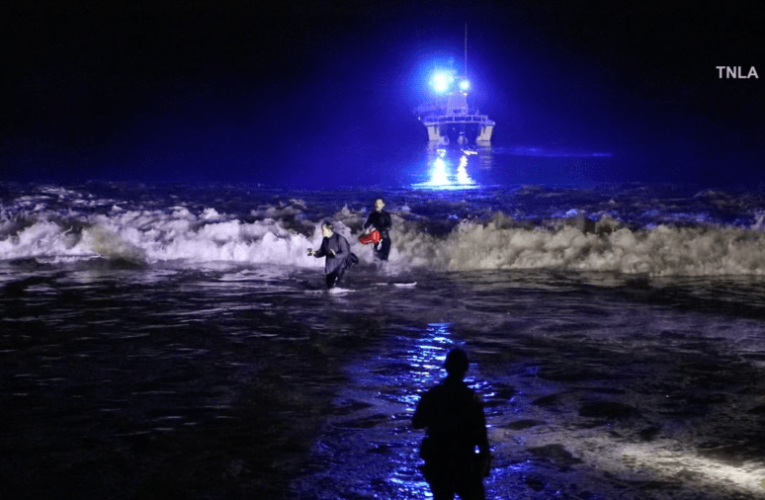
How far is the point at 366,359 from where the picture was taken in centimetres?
1115

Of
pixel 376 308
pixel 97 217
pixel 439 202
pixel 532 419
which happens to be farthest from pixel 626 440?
pixel 439 202

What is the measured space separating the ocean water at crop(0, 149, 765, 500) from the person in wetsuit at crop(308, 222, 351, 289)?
478mm

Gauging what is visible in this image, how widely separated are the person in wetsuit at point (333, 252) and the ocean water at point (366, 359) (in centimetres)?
48

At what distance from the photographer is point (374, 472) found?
24.0 ft

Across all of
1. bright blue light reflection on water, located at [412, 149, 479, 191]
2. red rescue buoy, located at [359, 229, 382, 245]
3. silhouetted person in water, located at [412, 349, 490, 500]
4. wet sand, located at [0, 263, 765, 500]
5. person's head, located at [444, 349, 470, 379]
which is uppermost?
bright blue light reflection on water, located at [412, 149, 479, 191]

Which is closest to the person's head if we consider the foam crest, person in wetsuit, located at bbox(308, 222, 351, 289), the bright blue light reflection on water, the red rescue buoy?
person in wetsuit, located at bbox(308, 222, 351, 289)

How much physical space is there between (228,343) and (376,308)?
10.6 feet

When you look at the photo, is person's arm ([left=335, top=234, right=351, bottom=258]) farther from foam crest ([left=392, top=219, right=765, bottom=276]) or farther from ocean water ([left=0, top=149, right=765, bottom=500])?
foam crest ([left=392, top=219, right=765, bottom=276])

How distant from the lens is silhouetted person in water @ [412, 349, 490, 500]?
513cm

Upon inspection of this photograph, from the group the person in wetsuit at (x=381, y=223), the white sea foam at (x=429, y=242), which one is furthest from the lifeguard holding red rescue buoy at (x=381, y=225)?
the white sea foam at (x=429, y=242)

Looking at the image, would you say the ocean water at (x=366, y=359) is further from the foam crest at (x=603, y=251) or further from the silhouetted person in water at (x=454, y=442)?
the silhouetted person in water at (x=454, y=442)

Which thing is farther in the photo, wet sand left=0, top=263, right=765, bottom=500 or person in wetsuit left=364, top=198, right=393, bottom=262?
person in wetsuit left=364, top=198, right=393, bottom=262

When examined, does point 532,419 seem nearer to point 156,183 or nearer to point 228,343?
point 228,343

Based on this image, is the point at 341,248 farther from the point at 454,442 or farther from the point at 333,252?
the point at 454,442
